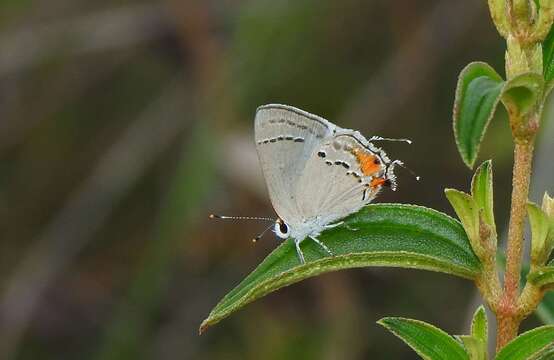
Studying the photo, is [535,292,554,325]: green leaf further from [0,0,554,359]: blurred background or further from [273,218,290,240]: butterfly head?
[0,0,554,359]: blurred background

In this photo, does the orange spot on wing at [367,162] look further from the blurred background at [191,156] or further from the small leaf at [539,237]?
the blurred background at [191,156]

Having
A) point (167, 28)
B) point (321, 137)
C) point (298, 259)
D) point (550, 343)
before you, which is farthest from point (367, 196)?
point (167, 28)

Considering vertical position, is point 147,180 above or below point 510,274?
above

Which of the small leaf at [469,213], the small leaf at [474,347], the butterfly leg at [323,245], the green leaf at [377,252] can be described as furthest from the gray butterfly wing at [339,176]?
the small leaf at [474,347]

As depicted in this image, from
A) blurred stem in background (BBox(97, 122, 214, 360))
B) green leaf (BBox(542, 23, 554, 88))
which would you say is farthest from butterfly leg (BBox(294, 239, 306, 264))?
blurred stem in background (BBox(97, 122, 214, 360))

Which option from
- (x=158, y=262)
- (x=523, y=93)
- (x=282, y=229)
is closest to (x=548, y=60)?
(x=523, y=93)

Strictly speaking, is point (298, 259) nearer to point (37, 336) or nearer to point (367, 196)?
point (367, 196)
